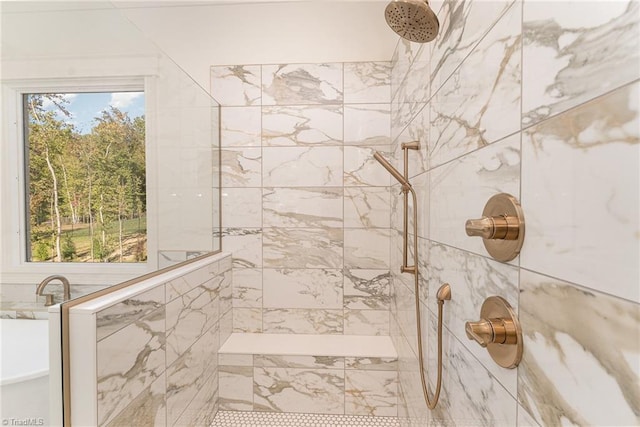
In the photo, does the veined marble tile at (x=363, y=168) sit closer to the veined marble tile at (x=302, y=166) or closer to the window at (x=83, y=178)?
the veined marble tile at (x=302, y=166)

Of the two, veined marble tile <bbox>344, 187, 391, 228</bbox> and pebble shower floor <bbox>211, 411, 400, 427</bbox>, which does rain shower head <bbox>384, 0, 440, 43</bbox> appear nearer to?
veined marble tile <bbox>344, 187, 391, 228</bbox>

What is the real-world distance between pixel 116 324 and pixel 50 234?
0.43 m

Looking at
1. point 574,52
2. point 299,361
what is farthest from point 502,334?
point 299,361

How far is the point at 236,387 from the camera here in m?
1.88

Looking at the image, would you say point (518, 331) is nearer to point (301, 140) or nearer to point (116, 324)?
point (116, 324)

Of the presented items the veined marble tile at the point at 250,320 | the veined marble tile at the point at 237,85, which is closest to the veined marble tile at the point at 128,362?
the veined marble tile at the point at 250,320

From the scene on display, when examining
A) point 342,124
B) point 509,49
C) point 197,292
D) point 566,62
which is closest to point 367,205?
point 342,124

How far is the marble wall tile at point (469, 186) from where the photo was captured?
0.64 m

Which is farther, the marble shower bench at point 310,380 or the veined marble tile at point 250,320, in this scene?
the veined marble tile at point 250,320

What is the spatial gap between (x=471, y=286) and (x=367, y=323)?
142 cm

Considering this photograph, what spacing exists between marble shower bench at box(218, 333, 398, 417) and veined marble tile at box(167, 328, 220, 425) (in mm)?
143

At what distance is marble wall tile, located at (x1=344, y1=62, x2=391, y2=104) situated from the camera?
207 centimetres

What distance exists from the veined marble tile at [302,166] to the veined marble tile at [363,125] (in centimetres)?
13

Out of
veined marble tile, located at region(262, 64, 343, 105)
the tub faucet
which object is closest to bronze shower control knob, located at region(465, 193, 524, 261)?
the tub faucet
